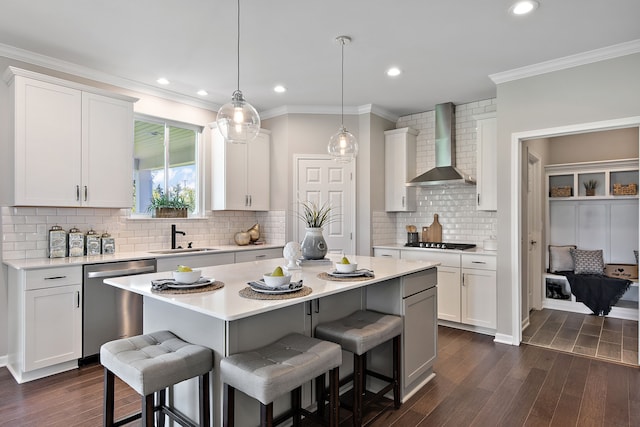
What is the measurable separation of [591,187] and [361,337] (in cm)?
498

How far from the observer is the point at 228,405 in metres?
1.76

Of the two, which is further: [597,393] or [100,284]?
[100,284]

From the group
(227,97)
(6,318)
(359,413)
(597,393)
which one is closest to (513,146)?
(597,393)

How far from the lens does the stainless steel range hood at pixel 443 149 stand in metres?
4.93

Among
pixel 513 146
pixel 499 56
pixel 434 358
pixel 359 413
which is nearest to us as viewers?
pixel 359 413

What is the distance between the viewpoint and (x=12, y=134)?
323cm

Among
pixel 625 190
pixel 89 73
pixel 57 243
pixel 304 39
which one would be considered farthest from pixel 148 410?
pixel 625 190

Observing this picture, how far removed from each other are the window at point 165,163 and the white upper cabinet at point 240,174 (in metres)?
0.25

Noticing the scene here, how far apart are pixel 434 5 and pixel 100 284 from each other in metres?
3.53

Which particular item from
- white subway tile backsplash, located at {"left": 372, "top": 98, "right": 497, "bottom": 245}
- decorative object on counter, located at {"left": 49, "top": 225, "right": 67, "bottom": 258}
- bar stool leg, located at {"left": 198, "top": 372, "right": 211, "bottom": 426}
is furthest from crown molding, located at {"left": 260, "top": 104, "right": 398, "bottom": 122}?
bar stool leg, located at {"left": 198, "top": 372, "right": 211, "bottom": 426}

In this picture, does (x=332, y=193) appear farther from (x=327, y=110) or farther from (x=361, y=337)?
(x=361, y=337)

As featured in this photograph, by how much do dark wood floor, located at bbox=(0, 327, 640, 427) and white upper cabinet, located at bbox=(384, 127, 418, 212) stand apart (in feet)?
7.72

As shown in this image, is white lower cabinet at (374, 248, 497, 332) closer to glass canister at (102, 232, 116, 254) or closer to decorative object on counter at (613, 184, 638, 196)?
decorative object on counter at (613, 184, 638, 196)

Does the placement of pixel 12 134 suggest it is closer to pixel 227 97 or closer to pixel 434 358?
pixel 227 97
